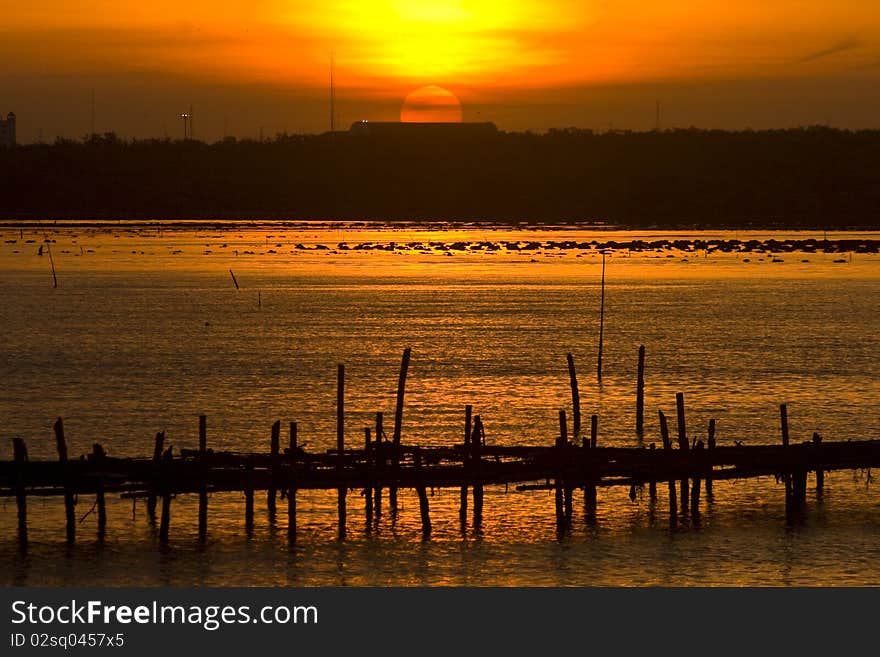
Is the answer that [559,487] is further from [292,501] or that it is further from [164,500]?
[164,500]

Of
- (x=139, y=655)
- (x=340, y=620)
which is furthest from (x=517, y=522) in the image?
(x=139, y=655)

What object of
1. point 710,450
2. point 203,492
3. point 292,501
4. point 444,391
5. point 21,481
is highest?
point 710,450

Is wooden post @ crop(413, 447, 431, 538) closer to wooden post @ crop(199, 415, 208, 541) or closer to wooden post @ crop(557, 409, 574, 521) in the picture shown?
wooden post @ crop(557, 409, 574, 521)

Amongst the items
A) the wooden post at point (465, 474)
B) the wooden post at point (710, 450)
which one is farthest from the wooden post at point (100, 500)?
the wooden post at point (710, 450)

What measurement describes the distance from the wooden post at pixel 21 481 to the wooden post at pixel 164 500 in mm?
2676

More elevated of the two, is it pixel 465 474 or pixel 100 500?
pixel 465 474

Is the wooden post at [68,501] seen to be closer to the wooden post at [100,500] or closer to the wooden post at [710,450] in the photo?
the wooden post at [100,500]

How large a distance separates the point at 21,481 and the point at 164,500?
281 cm

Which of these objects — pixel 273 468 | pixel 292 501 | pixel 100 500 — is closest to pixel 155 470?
pixel 100 500

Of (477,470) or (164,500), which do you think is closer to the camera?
(164,500)

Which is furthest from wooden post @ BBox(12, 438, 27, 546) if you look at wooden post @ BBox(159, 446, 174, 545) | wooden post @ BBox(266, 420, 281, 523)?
wooden post @ BBox(266, 420, 281, 523)

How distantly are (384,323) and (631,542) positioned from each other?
52.0 metres

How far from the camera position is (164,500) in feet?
95.0

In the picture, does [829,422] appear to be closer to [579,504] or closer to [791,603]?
[579,504]
